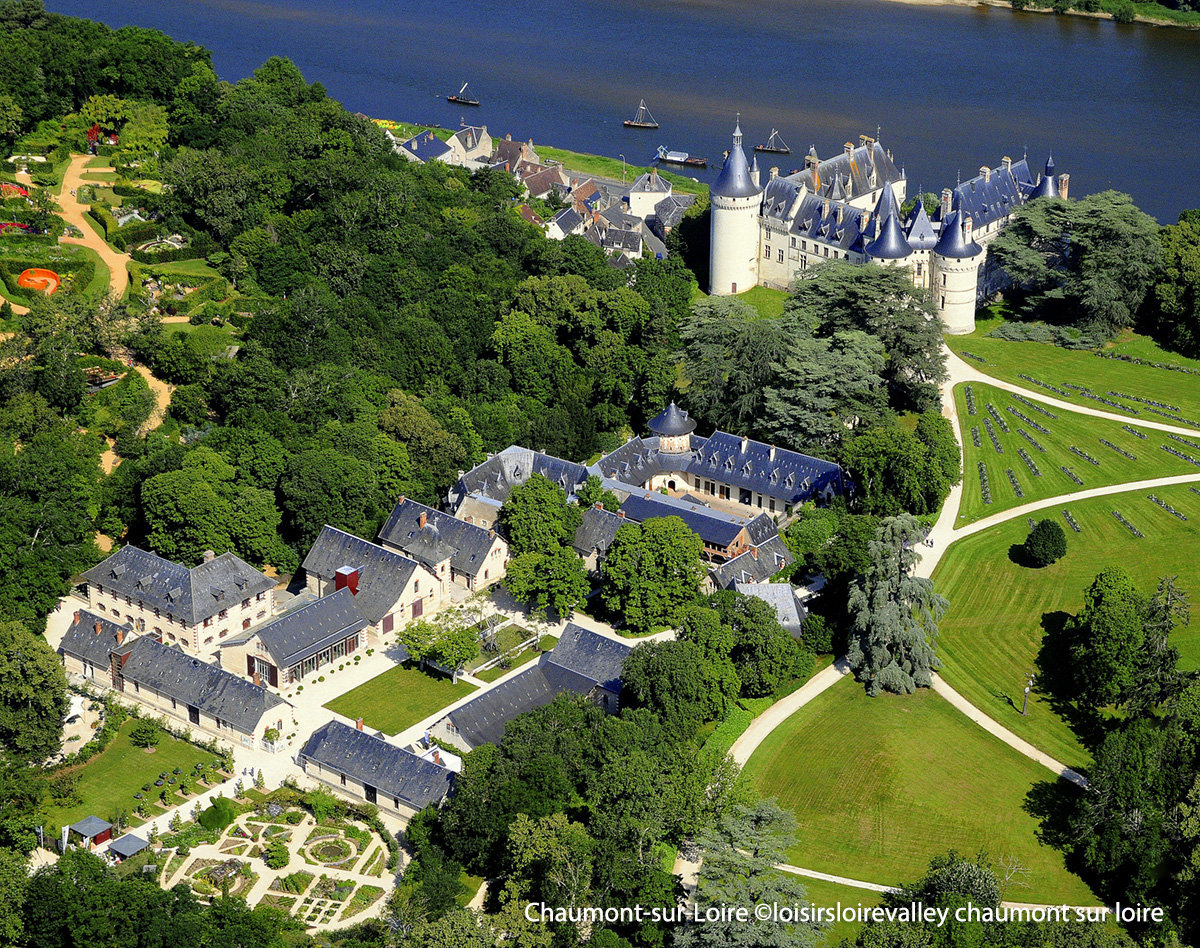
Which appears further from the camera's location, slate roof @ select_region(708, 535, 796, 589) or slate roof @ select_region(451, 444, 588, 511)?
slate roof @ select_region(451, 444, 588, 511)

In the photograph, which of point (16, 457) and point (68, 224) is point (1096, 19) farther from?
point (16, 457)

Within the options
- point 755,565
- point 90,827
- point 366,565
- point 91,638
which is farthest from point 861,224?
point 90,827

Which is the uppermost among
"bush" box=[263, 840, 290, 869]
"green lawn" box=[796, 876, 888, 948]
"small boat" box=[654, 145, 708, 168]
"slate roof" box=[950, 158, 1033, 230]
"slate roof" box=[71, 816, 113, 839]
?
"slate roof" box=[950, 158, 1033, 230]

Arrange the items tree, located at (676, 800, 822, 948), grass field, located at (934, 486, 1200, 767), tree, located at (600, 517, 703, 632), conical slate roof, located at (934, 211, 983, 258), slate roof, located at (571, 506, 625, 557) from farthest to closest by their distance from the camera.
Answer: conical slate roof, located at (934, 211, 983, 258) < slate roof, located at (571, 506, 625, 557) < tree, located at (600, 517, 703, 632) < grass field, located at (934, 486, 1200, 767) < tree, located at (676, 800, 822, 948)

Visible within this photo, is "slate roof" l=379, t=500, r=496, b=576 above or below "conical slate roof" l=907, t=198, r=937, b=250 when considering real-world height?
below

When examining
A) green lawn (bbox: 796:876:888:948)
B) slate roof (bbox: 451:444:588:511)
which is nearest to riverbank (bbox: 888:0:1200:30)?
slate roof (bbox: 451:444:588:511)

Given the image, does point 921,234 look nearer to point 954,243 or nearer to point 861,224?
point 954,243

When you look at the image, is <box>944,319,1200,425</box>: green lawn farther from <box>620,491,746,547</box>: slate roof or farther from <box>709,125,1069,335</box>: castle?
<box>620,491,746,547</box>: slate roof
